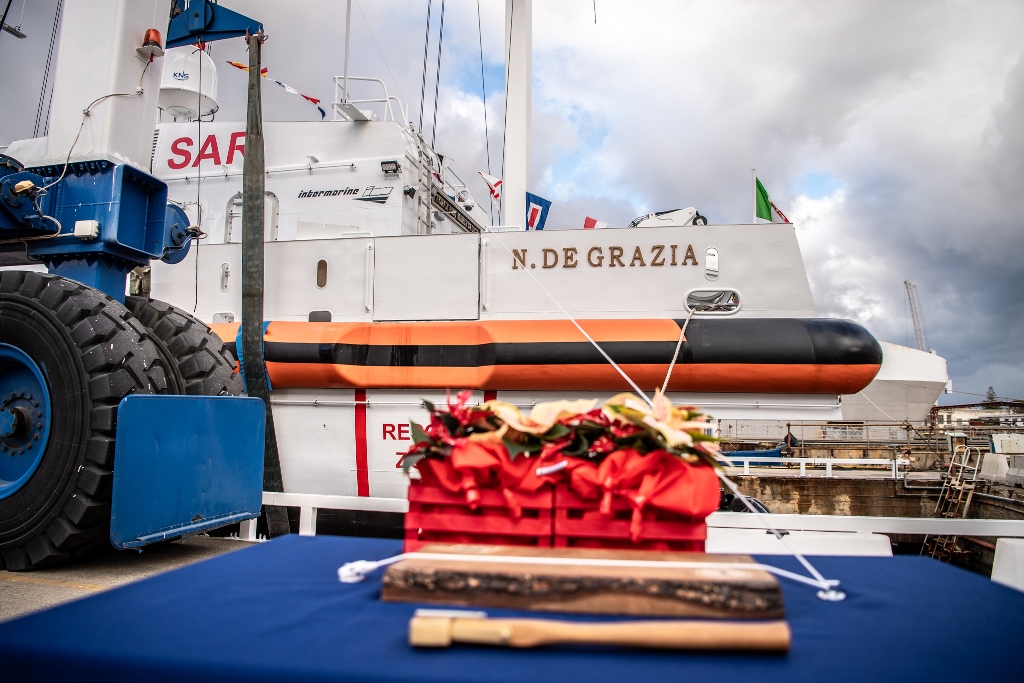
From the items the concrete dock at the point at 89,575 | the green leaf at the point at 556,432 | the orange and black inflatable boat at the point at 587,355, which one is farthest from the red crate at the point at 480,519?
the orange and black inflatable boat at the point at 587,355

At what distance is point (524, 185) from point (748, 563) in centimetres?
617

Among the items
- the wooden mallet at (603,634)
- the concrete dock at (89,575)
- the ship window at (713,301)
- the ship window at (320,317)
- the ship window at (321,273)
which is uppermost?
the ship window at (321,273)

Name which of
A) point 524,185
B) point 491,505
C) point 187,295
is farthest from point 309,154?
point 491,505

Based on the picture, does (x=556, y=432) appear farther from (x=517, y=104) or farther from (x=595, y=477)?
(x=517, y=104)

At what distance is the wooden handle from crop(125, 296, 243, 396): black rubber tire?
3776 millimetres

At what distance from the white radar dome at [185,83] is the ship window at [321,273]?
405 cm

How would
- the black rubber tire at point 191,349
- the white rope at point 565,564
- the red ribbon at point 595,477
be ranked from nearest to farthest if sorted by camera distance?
1. the white rope at point 565,564
2. the red ribbon at point 595,477
3. the black rubber tire at point 191,349

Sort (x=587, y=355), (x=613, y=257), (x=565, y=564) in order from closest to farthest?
(x=565, y=564) → (x=587, y=355) → (x=613, y=257)

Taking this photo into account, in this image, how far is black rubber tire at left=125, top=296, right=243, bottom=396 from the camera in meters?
4.17

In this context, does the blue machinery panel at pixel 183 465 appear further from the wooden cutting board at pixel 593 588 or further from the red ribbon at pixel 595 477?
the wooden cutting board at pixel 593 588

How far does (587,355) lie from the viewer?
5305mm

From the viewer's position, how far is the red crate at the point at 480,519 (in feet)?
4.98

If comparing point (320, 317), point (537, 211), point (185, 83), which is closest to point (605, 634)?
point (320, 317)

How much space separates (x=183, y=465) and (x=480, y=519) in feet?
7.94
